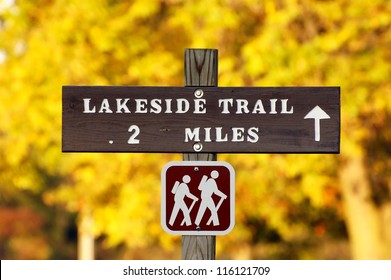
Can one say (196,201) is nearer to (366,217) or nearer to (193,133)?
(193,133)

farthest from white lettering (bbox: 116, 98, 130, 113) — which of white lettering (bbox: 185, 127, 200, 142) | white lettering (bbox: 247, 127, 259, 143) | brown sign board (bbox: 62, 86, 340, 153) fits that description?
white lettering (bbox: 247, 127, 259, 143)

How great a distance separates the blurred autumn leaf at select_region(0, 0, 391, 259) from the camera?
12.3 m

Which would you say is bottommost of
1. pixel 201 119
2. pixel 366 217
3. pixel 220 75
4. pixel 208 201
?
pixel 366 217

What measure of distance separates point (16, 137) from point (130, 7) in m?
2.43

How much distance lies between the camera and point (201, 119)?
18.6 feet

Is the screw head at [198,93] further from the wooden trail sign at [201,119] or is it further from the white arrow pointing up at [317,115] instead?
the white arrow pointing up at [317,115]

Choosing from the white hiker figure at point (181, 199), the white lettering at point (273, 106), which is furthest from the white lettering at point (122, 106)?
the white lettering at point (273, 106)

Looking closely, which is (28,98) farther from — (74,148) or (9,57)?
(74,148)

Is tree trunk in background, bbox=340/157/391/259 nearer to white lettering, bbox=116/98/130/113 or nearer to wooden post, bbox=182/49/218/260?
wooden post, bbox=182/49/218/260

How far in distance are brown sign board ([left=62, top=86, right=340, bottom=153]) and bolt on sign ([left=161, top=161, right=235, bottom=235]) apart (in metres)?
0.17

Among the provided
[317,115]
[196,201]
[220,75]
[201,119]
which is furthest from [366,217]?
[196,201]

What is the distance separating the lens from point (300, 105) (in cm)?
569

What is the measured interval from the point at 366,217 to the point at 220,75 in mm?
4026
